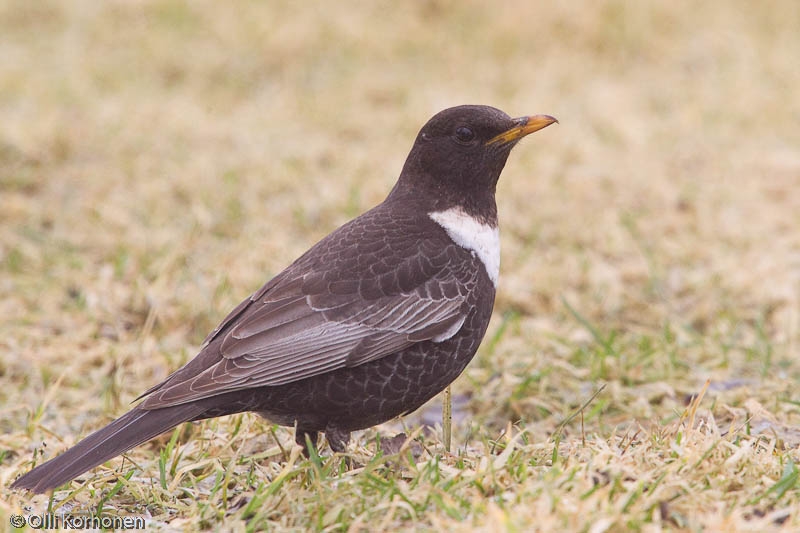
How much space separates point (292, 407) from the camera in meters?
3.91

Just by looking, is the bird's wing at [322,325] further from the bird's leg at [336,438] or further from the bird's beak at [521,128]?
the bird's beak at [521,128]

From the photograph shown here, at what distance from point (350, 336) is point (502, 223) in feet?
11.6

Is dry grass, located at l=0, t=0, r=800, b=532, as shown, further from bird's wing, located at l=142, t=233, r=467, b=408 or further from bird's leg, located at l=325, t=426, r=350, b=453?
bird's wing, located at l=142, t=233, r=467, b=408

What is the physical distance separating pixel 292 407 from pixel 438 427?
0.94 meters

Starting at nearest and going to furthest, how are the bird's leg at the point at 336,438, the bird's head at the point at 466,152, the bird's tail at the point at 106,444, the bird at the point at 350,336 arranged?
the bird's tail at the point at 106,444 < the bird at the point at 350,336 < the bird's leg at the point at 336,438 < the bird's head at the point at 466,152

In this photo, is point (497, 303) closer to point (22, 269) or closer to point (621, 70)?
point (22, 269)

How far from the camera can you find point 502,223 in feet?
23.9

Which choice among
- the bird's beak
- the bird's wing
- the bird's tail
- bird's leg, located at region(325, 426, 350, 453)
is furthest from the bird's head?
the bird's tail

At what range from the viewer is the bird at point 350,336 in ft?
12.4

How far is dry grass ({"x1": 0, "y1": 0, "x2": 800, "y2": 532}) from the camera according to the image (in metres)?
3.51

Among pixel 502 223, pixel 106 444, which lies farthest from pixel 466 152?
pixel 502 223

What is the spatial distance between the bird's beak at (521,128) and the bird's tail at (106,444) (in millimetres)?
1679

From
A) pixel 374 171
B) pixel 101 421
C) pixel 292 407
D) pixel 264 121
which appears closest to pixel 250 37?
pixel 264 121

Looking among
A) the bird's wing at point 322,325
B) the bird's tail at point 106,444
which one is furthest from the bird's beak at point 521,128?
the bird's tail at point 106,444
